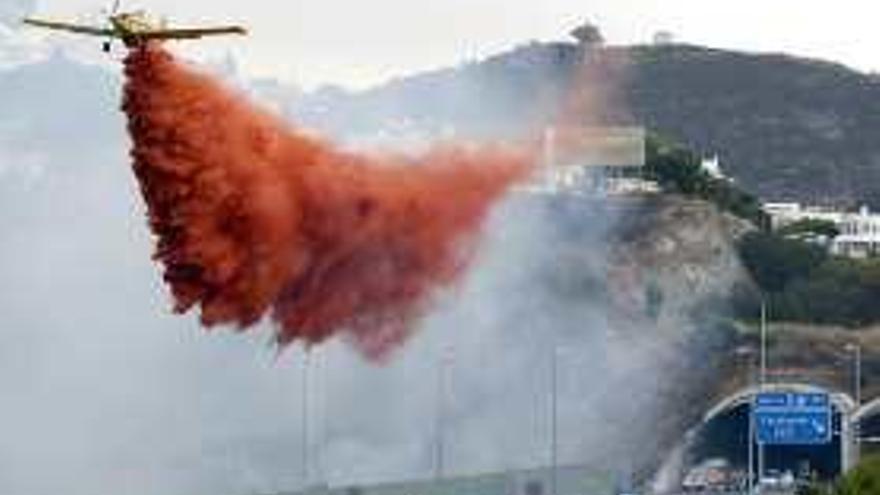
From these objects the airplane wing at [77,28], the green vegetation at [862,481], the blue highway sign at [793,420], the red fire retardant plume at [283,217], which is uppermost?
the airplane wing at [77,28]

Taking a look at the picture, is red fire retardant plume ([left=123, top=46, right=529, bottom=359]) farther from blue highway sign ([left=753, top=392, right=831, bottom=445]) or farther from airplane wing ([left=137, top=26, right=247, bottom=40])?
blue highway sign ([left=753, top=392, right=831, bottom=445])

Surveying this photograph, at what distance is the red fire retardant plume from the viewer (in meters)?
80.5

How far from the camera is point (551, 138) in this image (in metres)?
153

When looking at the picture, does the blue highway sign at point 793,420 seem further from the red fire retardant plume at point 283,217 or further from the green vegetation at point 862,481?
the red fire retardant plume at point 283,217

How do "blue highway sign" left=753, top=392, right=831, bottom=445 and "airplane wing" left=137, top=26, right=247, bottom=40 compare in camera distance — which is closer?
"airplane wing" left=137, top=26, right=247, bottom=40

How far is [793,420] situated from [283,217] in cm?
8519

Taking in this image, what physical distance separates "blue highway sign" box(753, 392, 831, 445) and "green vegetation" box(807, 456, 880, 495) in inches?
287

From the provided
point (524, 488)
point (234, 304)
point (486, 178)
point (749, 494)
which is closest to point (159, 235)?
point (234, 304)

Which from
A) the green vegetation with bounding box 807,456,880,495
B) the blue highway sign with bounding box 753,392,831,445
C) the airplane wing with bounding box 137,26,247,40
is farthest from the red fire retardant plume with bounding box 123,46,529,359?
the blue highway sign with bounding box 753,392,831,445

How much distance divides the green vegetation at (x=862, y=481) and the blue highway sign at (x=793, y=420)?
287 inches

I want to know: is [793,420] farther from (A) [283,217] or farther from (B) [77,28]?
(B) [77,28]

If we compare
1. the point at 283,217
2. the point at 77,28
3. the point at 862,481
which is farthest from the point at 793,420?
the point at 77,28

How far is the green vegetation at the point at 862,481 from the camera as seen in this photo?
142m

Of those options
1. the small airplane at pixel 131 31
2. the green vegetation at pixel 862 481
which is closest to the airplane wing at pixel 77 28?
the small airplane at pixel 131 31
